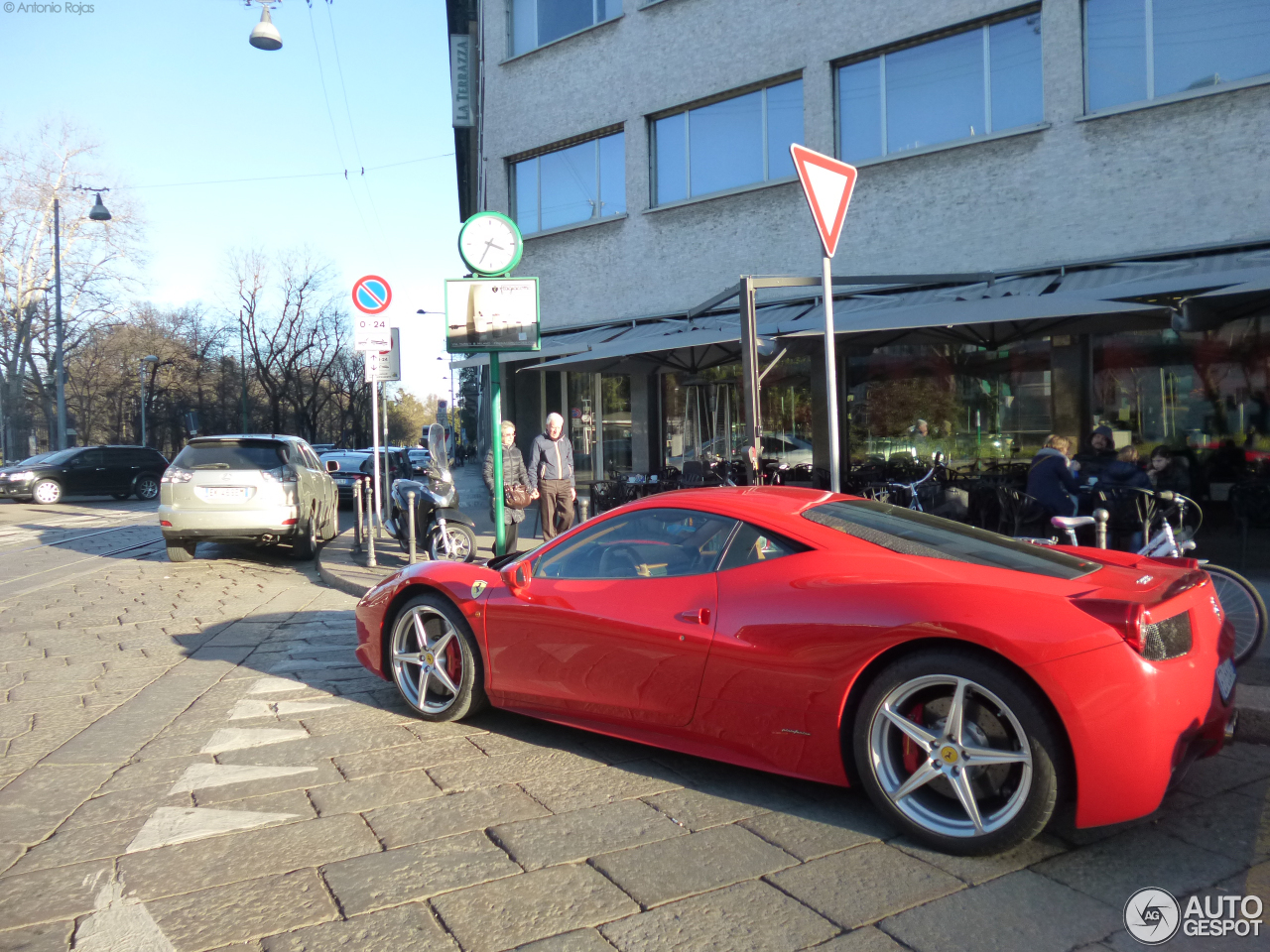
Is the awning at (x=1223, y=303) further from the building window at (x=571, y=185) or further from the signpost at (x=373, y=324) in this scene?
the building window at (x=571, y=185)

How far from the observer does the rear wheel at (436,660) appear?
14.9 feet

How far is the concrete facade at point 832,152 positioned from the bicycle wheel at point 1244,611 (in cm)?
764

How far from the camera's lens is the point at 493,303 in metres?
7.95

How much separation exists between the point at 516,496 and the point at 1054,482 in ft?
16.7

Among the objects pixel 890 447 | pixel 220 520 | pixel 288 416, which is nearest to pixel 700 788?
pixel 220 520

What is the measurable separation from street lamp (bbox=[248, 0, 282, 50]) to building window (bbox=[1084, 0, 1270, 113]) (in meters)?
13.7

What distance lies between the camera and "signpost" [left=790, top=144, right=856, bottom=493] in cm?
507

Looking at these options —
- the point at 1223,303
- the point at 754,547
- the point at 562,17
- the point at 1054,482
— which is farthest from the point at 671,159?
the point at 754,547

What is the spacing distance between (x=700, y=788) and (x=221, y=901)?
1.75 m

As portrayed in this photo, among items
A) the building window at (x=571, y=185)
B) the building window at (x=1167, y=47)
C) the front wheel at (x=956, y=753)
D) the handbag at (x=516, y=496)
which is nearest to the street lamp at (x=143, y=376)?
the building window at (x=571, y=185)

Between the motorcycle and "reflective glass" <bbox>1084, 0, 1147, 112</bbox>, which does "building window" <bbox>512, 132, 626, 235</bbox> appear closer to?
"reflective glass" <bbox>1084, 0, 1147, 112</bbox>

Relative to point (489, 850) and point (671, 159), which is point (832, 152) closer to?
point (671, 159)

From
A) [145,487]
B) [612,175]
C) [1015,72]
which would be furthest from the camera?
[145,487]

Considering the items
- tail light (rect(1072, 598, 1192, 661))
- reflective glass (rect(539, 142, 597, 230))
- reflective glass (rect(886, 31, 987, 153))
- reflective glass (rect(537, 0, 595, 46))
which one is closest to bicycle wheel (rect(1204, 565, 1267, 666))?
tail light (rect(1072, 598, 1192, 661))
